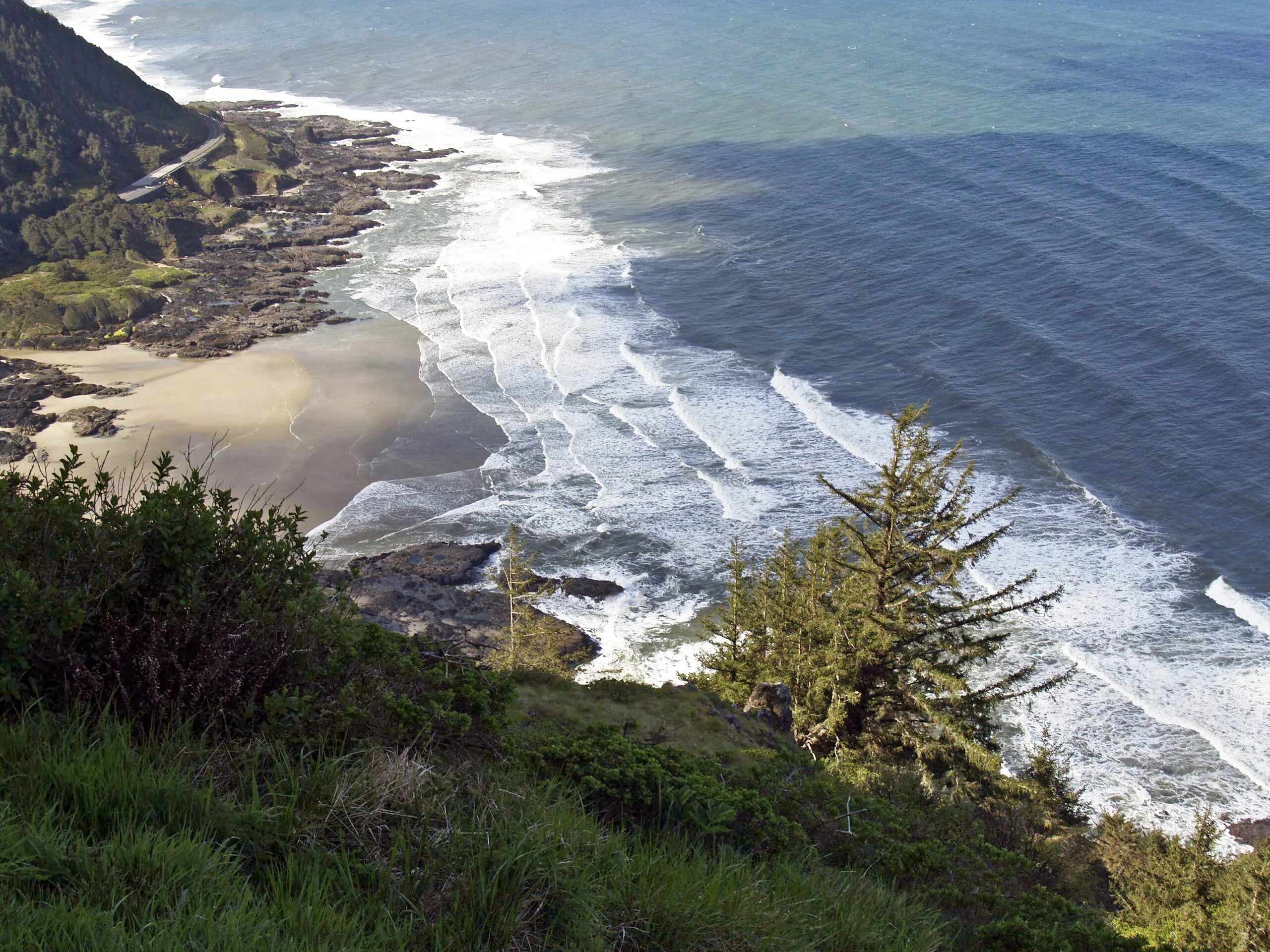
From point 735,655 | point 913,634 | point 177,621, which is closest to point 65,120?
point 735,655

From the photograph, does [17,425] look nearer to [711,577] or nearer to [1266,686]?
[711,577]

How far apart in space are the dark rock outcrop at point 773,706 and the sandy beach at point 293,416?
17.7 m

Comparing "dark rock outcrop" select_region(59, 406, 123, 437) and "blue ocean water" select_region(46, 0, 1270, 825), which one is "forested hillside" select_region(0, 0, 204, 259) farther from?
"dark rock outcrop" select_region(59, 406, 123, 437)

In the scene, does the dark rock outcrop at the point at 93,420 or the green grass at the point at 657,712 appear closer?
the green grass at the point at 657,712

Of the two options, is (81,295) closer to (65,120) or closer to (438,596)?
(65,120)

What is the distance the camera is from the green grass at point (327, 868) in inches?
207

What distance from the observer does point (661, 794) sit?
8.66 metres

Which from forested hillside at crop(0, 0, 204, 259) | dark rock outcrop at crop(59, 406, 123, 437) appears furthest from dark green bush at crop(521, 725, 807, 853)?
forested hillside at crop(0, 0, 204, 259)

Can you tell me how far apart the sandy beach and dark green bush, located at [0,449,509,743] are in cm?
2495

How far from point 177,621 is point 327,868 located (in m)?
2.42

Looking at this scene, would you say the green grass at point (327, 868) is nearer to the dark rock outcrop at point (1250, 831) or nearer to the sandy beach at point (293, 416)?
the dark rock outcrop at point (1250, 831)

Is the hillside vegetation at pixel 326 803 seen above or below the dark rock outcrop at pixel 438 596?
above

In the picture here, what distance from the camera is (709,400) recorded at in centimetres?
4078

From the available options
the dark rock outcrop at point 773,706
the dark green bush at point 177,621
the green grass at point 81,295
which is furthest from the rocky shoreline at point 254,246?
the dark green bush at point 177,621
